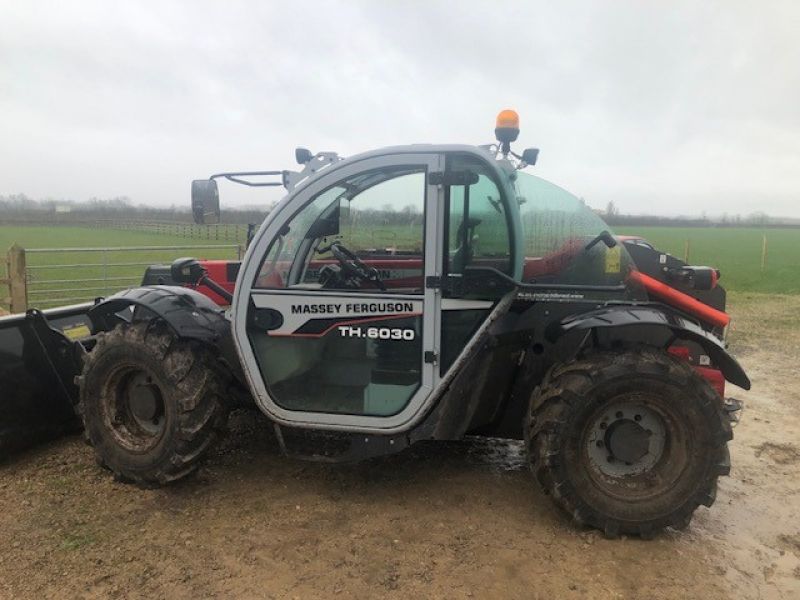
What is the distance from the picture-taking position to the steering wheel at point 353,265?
3.71 metres

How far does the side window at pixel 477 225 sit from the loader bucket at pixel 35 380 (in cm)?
269

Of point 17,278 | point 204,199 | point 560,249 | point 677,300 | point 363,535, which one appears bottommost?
point 363,535

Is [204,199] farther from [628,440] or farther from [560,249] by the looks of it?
[628,440]

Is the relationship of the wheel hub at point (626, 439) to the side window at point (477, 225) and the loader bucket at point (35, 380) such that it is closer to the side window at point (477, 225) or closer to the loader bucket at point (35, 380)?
the side window at point (477, 225)

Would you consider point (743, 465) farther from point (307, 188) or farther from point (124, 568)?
point (124, 568)

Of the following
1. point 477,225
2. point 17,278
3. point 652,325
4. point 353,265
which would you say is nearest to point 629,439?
point 652,325

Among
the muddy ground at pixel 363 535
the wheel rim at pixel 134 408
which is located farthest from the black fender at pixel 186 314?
the muddy ground at pixel 363 535

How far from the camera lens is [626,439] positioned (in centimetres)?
329

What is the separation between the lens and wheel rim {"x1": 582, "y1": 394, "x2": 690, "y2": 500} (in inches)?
128

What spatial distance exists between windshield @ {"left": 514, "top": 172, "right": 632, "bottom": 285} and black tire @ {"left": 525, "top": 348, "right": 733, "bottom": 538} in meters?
0.49

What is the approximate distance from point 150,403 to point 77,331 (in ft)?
4.48

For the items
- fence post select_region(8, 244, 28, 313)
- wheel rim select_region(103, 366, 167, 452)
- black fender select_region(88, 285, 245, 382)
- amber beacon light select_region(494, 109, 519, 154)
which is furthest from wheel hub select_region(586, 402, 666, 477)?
fence post select_region(8, 244, 28, 313)

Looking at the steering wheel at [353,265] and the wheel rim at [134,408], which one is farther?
the wheel rim at [134,408]

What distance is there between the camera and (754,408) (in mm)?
5543
